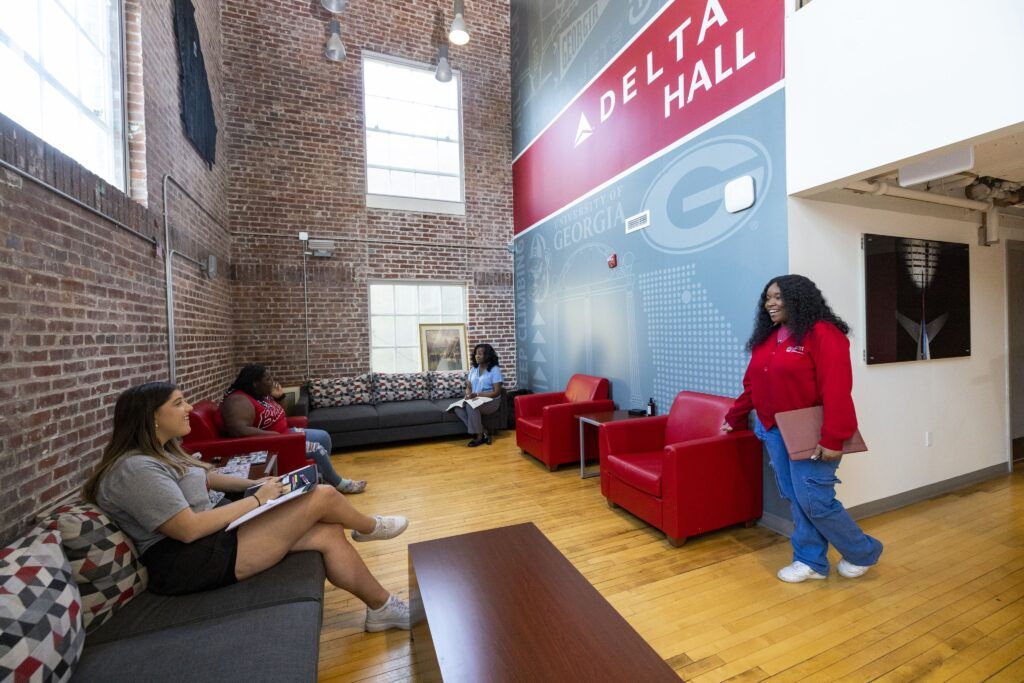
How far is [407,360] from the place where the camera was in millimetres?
6359

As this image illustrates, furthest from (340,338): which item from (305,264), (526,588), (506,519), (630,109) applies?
(526,588)

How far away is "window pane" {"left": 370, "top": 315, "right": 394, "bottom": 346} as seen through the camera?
620 centimetres

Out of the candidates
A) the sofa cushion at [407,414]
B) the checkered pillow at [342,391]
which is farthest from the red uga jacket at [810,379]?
the checkered pillow at [342,391]

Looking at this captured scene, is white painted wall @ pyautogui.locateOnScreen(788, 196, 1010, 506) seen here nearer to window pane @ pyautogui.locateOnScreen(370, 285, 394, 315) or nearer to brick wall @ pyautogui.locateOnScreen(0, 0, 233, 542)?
brick wall @ pyautogui.locateOnScreen(0, 0, 233, 542)

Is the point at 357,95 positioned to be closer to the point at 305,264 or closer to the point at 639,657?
the point at 305,264

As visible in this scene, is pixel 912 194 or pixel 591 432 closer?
pixel 912 194

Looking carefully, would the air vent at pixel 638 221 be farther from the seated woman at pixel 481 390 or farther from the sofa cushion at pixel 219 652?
the sofa cushion at pixel 219 652

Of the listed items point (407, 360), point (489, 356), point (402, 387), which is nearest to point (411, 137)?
point (407, 360)

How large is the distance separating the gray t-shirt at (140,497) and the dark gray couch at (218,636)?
0.24 metres

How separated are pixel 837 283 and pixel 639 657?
267 centimetres

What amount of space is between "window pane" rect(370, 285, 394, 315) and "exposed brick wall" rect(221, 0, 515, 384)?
0.14 m

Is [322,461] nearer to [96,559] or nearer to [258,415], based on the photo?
[258,415]

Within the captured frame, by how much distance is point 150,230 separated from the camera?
290 cm

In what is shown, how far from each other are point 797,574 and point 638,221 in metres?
2.90
